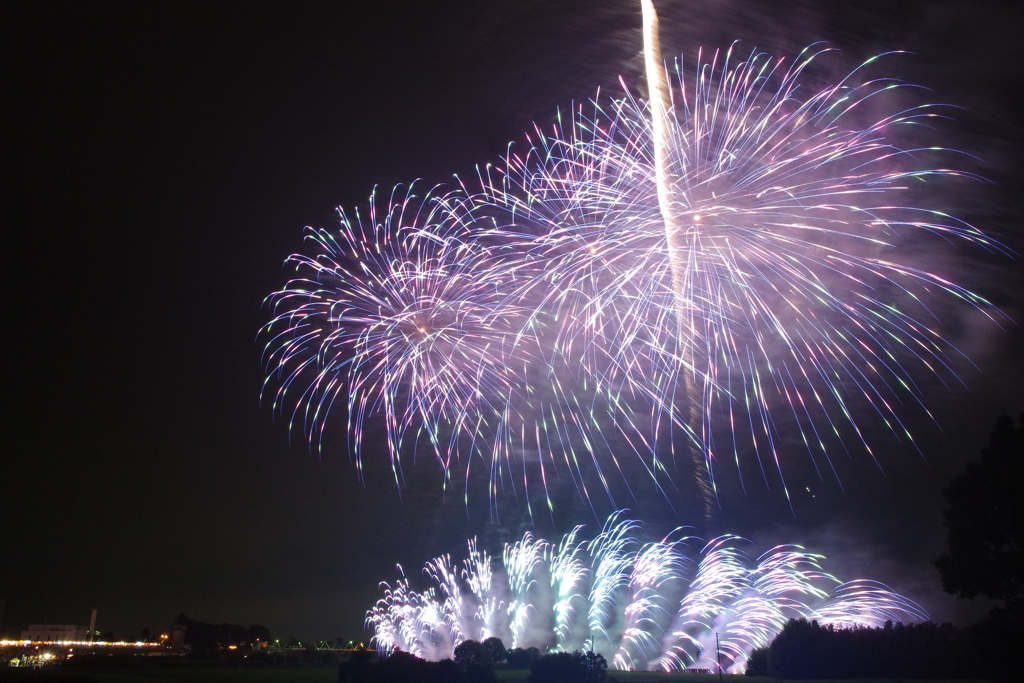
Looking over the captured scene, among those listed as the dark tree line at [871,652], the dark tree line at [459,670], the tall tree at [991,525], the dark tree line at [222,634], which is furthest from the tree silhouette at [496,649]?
the dark tree line at [222,634]

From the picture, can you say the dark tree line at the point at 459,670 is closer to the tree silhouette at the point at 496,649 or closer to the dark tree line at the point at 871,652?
the dark tree line at the point at 871,652

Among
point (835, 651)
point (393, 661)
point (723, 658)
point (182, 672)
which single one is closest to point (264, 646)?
point (182, 672)

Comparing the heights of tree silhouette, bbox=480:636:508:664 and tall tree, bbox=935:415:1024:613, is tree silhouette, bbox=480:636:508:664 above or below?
below

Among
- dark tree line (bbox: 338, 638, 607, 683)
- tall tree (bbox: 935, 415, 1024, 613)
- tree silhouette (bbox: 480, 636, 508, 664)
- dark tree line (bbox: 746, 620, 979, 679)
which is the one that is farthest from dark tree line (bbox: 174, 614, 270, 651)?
tall tree (bbox: 935, 415, 1024, 613)

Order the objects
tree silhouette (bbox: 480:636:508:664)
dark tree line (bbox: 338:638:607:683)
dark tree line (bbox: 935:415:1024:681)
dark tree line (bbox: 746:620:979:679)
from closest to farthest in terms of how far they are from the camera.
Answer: dark tree line (bbox: 935:415:1024:681)
dark tree line (bbox: 338:638:607:683)
dark tree line (bbox: 746:620:979:679)
tree silhouette (bbox: 480:636:508:664)

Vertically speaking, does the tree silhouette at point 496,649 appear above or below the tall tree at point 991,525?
below

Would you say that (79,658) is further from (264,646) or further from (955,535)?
(955,535)

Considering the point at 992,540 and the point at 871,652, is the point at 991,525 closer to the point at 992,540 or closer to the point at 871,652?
the point at 992,540

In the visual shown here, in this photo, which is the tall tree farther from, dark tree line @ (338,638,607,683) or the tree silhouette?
the tree silhouette

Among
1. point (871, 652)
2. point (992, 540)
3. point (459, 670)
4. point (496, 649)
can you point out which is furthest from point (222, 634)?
point (992, 540)
